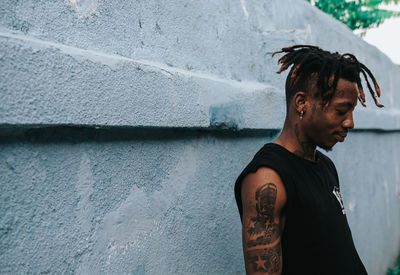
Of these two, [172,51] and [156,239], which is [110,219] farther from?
[172,51]

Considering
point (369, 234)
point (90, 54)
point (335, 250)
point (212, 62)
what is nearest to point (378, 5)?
point (369, 234)

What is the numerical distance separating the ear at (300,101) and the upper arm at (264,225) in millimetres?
413

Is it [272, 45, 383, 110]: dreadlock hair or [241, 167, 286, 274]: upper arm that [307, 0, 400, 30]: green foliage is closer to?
[272, 45, 383, 110]: dreadlock hair

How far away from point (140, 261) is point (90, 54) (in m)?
0.86

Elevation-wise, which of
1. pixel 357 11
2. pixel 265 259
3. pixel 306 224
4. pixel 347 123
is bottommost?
pixel 265 259

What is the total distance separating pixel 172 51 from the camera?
1.74m

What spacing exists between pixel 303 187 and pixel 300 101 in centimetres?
41

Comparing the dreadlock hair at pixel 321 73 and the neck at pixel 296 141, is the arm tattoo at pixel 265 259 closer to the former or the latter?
the neck at pixel 296 141

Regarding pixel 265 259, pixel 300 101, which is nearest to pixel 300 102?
pixel 300 101

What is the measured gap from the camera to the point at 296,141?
1653 millimetres

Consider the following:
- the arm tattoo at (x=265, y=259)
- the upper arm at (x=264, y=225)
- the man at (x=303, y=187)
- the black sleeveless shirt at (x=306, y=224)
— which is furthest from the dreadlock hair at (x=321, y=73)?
the arm tattoo at (x=265, y=259)

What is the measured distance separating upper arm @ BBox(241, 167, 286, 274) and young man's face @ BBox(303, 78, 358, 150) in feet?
1.26

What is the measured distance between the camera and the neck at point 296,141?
165 cm

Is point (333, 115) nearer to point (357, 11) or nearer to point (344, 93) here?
point (344, 93)
